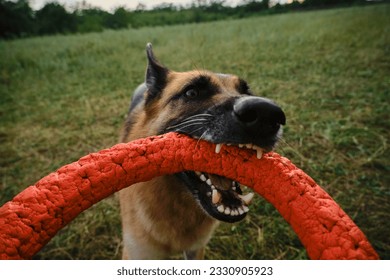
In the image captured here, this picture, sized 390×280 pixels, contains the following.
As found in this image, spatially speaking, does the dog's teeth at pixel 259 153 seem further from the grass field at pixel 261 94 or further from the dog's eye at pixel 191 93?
the dog's eye at pixel 191 93

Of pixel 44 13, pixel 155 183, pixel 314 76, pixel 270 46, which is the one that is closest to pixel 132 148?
pixel 155 183

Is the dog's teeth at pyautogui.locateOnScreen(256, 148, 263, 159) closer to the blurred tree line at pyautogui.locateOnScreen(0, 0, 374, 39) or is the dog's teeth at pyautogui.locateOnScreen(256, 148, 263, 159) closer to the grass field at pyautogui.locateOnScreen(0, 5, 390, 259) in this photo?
the grass field at pyautogui.locateOnScreen(0, 5, 390, 259)

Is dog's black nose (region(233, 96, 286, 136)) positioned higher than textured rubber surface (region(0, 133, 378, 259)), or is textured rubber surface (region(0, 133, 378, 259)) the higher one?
dog's black nose (region(233, 96, 286, 136))

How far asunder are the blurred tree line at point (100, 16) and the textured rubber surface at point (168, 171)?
11.8m

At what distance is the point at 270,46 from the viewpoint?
9.67 m

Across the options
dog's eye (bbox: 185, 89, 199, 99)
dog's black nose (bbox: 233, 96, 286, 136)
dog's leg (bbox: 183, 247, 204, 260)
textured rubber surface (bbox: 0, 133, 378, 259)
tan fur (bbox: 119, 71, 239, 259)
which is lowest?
dog's leg (bbox: 183, 247, 204, 260)

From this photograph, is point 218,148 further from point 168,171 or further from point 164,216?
point 164,216

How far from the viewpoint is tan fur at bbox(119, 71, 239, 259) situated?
1979mm

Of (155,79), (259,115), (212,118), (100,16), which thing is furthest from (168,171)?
(100,16)

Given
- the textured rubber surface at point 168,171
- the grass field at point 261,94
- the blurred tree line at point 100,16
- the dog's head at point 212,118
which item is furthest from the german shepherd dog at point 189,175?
the blurred tree line at point 100,16

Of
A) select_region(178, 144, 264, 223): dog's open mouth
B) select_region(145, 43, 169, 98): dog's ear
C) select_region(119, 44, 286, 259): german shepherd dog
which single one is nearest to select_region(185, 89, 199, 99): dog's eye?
select_region(119, 44, 286, 259): german shepherd dog

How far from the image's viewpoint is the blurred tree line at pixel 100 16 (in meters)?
12.3
